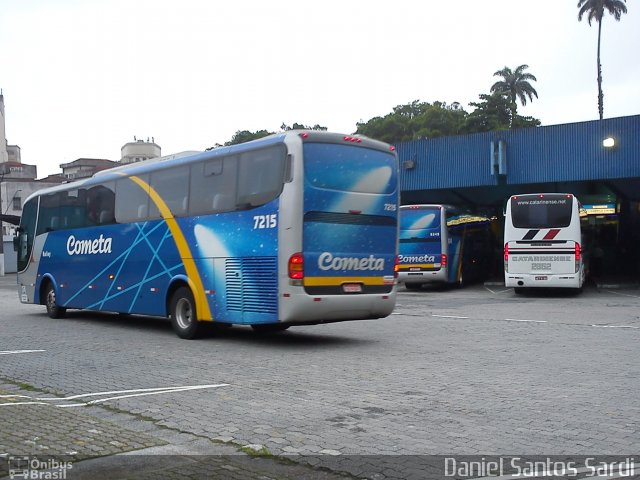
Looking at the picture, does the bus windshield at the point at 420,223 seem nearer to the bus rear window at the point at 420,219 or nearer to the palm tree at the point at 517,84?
the bus rear window at the point at 420,219

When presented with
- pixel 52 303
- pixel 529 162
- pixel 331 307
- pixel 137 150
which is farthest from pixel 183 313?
pixel 137 150

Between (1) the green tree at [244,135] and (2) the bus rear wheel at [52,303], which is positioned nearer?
(2) the bus rear wheel at [52,303]

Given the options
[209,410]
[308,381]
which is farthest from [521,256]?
[209,410]

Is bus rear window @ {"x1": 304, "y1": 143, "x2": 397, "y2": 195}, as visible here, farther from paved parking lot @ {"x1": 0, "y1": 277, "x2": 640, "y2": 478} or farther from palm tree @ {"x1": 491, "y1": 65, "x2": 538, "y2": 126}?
palm tree @ {"x1": 491, "y1": 65, "x2": 538, "y2": 126}

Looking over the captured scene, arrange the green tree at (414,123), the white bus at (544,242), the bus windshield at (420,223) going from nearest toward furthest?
the white bus at (544,242), the bus windshield at (420,223), the green tree at (414,123)

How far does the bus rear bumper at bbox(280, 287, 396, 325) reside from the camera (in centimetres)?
1190

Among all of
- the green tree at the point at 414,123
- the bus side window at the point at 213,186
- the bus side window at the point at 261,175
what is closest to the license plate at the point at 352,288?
the bus side window at the point at 261,175

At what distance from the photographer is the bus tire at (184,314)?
1367 centimetres

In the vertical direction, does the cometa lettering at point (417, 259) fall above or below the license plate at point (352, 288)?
above

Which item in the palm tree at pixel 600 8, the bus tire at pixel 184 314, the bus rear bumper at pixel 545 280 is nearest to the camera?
the bus tire at pixel 184 314

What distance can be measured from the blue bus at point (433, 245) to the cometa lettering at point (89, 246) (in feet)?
45.0

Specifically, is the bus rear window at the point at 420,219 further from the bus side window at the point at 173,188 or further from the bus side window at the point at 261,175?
the bus side window at the point at 261,175

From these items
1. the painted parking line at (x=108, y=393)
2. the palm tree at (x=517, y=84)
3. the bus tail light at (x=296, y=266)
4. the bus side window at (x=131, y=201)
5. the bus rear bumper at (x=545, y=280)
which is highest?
the palm tree at (x=517, y=84)

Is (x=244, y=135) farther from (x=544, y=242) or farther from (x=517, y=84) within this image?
(x=544, y=242)
